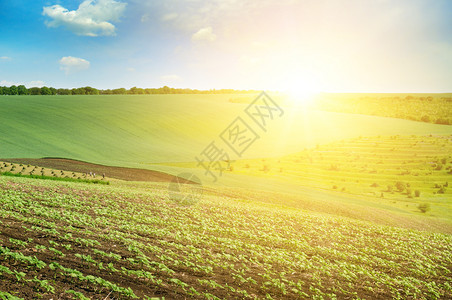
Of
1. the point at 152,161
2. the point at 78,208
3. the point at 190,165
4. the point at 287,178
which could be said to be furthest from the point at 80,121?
the point at 78,208

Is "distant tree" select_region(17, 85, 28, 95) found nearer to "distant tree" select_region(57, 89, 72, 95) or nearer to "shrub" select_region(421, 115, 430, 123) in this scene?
"distant tree" select_region(57, 89, 72, 95)

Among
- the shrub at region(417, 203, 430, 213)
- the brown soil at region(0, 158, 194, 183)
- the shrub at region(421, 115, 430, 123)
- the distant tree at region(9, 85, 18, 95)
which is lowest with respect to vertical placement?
the shrub at region(417, 203, 430, 213)

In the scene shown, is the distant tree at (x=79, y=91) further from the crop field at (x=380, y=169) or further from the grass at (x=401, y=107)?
the grass at (x=401, y=107)

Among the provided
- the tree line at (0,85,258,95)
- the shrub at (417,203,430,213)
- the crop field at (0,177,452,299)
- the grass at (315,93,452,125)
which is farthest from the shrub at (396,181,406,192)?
the tree line at (0,85,258,95)

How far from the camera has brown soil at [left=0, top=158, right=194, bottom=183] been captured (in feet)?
123

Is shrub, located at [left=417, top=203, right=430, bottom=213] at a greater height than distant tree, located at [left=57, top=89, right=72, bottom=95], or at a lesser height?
lesser

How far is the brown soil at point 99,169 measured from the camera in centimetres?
3750

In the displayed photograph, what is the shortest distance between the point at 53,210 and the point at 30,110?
69.6 metres

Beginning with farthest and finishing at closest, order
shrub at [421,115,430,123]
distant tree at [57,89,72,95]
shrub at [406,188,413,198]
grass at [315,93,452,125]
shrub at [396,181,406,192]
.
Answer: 1. distant tree at [57,89,72,95]
2. shrub at [421,115,430,123]
3. grass at [315,93,452,125]
4. shrub at [396,181,406,192]
5. shrub at [406,188,413,198]

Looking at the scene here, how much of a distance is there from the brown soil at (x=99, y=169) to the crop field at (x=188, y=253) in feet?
51.0

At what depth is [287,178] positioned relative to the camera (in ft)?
178

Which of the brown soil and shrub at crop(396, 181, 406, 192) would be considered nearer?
the brown soil

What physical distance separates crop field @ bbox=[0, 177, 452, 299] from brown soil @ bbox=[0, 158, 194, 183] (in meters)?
15.6

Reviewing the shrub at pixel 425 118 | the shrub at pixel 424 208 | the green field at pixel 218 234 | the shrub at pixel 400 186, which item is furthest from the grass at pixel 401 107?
the shrub at pixel 424 208
